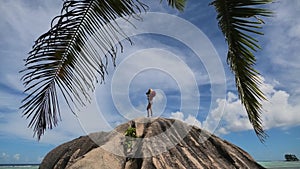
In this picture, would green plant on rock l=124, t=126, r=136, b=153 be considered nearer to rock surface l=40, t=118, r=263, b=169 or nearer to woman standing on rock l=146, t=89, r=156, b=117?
rock surface l=40, t=118, r=263, b=169

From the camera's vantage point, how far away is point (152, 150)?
32.1 feet

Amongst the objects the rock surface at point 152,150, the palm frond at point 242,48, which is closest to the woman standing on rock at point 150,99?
the rock surface at point 152,150

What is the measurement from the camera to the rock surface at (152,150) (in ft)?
31.1

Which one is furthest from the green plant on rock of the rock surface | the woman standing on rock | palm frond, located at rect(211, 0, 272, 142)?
palm frond, located at rect(211, 0, 272, 142)

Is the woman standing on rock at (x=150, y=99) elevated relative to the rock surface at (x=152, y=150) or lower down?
elevated

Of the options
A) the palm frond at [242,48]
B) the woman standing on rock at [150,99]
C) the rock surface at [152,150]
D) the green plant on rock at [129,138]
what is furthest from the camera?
the woman standing on rock at [150,99]

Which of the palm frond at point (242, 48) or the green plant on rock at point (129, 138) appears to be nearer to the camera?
the palm frond at point (242, 48)

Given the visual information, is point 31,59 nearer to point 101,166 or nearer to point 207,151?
point 101,166

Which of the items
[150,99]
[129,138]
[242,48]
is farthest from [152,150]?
[242,48]

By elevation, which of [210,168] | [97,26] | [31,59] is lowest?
[210,168]

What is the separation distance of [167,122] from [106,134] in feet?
7.83

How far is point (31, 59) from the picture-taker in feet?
11.5

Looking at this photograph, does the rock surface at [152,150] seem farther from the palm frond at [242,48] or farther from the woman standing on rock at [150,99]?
the palm frond at [242,48]

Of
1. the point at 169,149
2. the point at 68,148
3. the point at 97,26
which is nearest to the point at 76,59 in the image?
the point at 97,26
